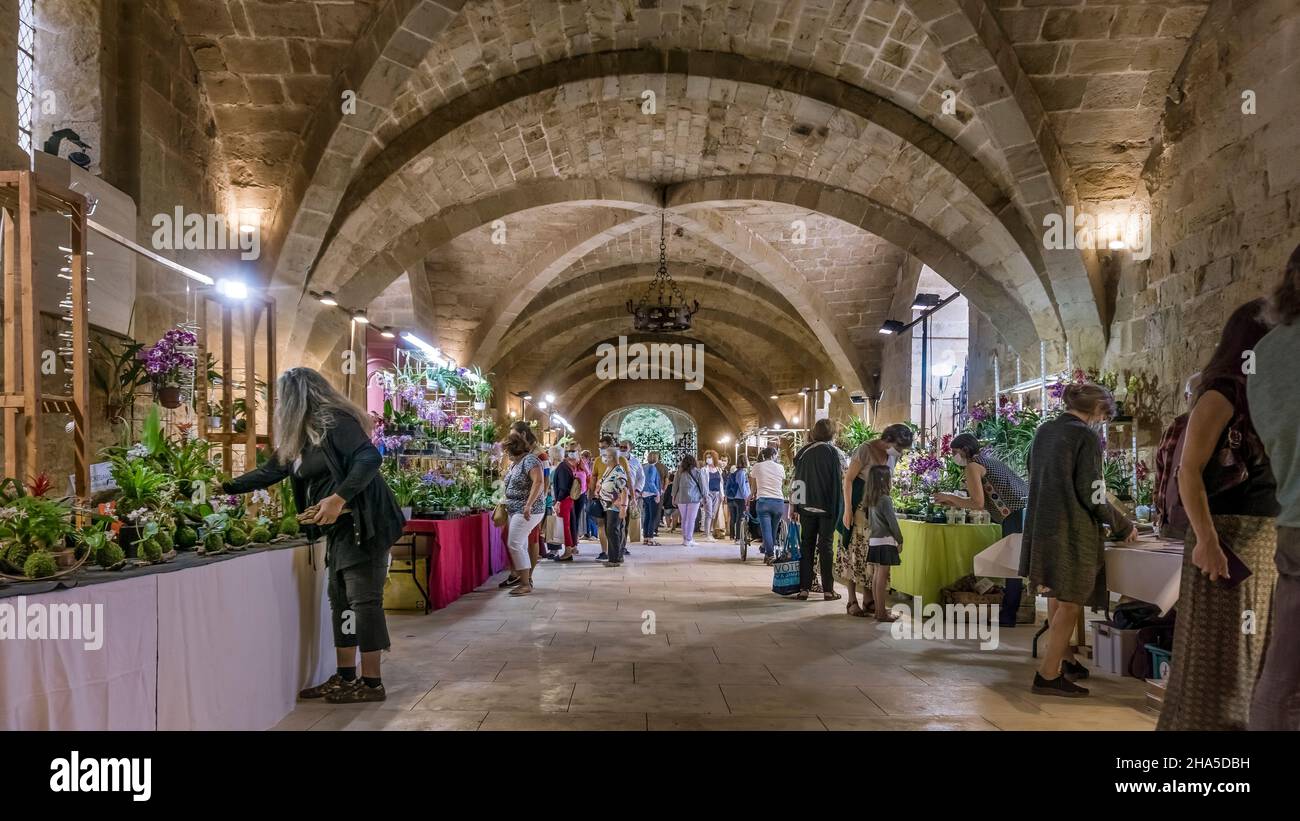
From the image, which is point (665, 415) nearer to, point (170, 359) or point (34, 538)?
point (170, 359)

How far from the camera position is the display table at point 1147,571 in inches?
135

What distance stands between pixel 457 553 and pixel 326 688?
2990 millimetres

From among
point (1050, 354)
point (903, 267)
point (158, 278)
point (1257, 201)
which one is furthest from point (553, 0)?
point (903, 267)

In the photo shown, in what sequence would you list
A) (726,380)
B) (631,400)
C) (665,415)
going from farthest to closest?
(665,415) < (631,400) < (726,380)

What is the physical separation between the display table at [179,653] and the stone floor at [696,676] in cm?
31

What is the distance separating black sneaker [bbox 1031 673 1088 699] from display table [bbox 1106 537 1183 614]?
47 cm

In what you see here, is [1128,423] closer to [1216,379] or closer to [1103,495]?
[1103,495]

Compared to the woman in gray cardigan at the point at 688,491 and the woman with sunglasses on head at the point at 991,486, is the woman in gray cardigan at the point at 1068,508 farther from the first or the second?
the woman in gray cardigan at the point at 688,491

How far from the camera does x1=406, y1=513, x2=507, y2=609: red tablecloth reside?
5.95 meters

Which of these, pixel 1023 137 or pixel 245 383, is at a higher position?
pixel 1023 137

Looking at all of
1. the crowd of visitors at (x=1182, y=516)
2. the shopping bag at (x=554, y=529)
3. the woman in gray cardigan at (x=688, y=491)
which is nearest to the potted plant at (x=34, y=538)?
the crowd of visitors at (x=1182, y=516)

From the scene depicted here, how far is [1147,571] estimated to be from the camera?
3557mm

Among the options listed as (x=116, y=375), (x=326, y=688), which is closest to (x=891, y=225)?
(x=116, y=375)
